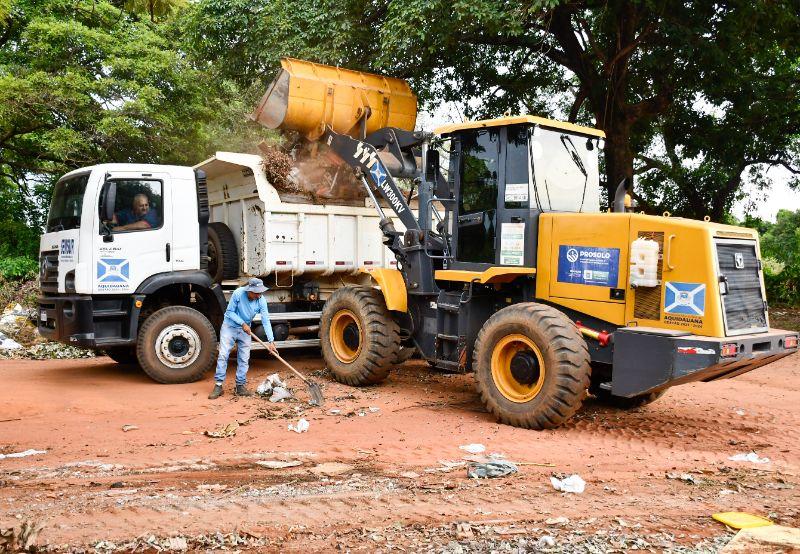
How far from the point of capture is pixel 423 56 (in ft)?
41.8

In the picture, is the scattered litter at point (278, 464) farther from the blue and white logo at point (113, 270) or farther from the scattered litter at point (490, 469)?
the blue and white logo at point (113, 270)

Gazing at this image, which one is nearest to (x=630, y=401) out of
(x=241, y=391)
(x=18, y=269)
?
(x=241, y=391)

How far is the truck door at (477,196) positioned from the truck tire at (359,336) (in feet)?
4.35

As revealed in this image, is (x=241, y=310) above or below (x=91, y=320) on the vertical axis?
above

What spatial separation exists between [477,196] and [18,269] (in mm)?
12147

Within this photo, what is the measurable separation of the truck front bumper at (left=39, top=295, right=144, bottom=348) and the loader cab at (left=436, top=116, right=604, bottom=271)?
4.06m

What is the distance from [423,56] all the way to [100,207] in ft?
21.3

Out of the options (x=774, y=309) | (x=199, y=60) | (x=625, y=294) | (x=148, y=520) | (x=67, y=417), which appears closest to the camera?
(x=148, y=520)

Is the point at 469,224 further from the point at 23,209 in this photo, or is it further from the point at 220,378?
the point at 23,209

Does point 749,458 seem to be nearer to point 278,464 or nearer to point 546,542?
point 546,542

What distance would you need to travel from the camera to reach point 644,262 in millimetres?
6574

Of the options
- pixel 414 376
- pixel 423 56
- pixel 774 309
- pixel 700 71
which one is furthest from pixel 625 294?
pixel 774 309

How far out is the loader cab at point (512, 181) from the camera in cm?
756

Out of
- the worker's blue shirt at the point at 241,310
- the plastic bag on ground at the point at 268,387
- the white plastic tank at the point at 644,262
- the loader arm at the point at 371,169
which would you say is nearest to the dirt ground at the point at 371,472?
the plastic bag on ground at the point at 268,387
